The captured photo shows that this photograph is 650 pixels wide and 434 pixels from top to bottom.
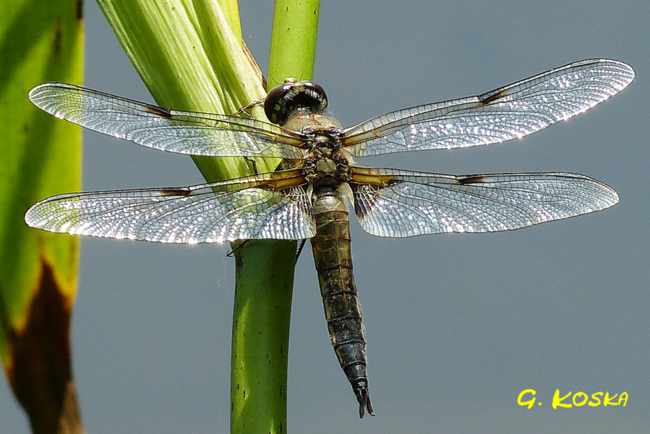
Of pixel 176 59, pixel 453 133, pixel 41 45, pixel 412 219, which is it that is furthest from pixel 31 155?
pixel 453 133

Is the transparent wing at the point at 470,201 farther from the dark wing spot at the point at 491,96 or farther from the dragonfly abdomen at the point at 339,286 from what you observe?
the dark wing spot at the point at 491,96

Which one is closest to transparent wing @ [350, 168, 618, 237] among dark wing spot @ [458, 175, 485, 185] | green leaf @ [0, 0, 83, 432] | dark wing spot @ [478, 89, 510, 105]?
dark wing spot @ [458, 175, 485, 185]

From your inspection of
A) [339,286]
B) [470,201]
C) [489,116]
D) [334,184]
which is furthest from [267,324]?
[489,116]

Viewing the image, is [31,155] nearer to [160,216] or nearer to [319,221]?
[160,216]

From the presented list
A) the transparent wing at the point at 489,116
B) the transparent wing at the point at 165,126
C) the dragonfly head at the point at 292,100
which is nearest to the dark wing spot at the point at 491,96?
the transparent wing at the point at 489,116

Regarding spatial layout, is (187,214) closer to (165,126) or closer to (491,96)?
(165,126)

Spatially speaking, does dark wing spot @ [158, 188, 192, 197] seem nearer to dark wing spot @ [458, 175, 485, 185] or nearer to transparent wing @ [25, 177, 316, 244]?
transparent wing @ [25, 177, 316, 244]
